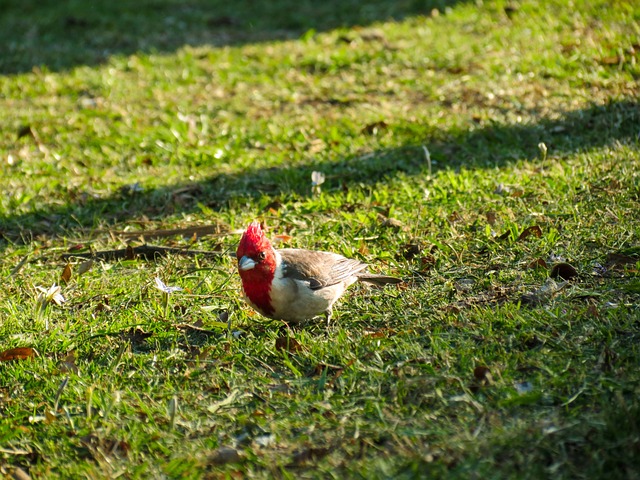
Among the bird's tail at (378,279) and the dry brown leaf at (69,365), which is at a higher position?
the bird's tail at (378,279)

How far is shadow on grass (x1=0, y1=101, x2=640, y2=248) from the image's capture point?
19.7 feet

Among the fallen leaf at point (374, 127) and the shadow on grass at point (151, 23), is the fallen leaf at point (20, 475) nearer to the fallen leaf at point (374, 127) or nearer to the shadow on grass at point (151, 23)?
the fallen leaf at point (374, 127)

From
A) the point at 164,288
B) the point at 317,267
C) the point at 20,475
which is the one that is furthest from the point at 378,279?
the point at 20,475

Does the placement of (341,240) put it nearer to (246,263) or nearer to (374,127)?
(246,263)

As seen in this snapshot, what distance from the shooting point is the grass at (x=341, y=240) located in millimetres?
3400

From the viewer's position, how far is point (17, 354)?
418 centimetres

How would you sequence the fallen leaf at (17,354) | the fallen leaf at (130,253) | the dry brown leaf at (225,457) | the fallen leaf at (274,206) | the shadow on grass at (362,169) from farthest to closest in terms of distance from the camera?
the shadow on grass at (362,169), the fallen leaf at (274,206), the fallen leaf at (130,253), the fallen leaf at (17,354), the dry brown leaf at (225,457)

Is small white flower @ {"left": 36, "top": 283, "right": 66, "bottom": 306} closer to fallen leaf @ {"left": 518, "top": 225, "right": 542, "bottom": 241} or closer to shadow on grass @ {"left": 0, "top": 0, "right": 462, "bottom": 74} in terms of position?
fallen leaf @ {"left": 518, "top": 225, "right": 542, "bottom": 241}

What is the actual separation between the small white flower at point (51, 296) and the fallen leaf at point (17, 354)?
50 cm

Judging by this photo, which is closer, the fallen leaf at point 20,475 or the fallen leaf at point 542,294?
the fallen leaf at point 20,475

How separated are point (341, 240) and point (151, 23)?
6573mm

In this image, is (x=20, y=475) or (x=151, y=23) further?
(x=151, y=23)

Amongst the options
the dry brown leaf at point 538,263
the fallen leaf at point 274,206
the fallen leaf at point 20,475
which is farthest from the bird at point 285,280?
the fallen leaf at point 274,206

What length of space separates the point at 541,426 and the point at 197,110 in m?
5.37
